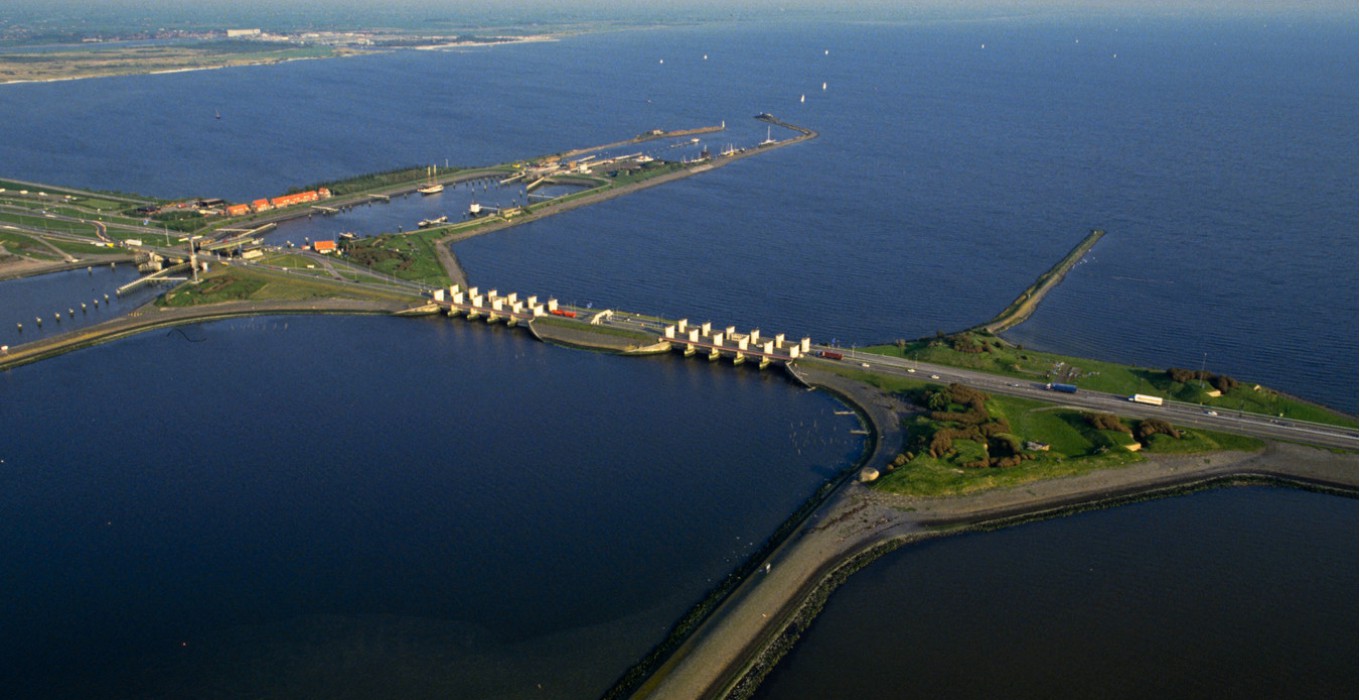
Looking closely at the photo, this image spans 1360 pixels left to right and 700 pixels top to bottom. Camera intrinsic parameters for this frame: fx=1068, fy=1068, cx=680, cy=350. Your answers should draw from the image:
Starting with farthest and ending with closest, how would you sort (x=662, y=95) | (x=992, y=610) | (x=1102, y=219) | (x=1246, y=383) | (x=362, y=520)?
1. (x=662, y=95)
2. (x=1102, y=219)
3. (x=1246, y=383)
4. (x=362, y=520)
5. (x=992, y=610)

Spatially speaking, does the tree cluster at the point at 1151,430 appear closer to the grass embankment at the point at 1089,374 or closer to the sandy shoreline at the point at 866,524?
the sandy shoreline at the point at 866,524

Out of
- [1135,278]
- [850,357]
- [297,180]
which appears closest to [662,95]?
[297,180]

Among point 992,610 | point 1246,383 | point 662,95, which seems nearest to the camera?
point 992,610

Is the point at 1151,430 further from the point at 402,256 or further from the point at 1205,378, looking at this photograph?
the point at 402,256

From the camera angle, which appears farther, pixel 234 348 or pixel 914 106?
pixel 914 106

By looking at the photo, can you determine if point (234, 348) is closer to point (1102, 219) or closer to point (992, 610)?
point (992, 610)

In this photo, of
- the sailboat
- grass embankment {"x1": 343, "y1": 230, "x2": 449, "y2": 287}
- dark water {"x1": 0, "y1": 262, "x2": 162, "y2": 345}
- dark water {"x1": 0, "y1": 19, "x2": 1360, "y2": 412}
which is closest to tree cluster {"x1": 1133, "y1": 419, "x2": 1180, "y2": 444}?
dark water {"x1": 0, "y1": 19, "x2": 1360, "y2": 412}

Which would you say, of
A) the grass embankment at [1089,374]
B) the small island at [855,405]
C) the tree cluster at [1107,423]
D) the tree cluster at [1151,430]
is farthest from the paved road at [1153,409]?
the tree cluster at [1107,423]
